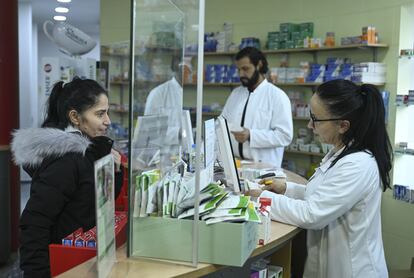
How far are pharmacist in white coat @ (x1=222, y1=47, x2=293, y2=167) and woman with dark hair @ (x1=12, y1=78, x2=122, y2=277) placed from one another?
204 centimetres

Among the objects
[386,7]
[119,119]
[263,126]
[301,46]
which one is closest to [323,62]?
[301,46]

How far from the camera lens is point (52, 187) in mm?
1830

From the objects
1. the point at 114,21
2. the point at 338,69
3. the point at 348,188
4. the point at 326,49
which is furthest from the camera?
the point at 114,21

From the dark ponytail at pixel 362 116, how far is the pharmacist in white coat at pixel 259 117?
68.8 inches

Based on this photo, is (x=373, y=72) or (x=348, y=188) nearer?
(x=348, y=188)

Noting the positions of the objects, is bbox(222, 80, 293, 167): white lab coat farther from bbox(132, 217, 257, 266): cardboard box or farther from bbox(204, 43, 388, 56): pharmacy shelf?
bbox(132, 217, 257, 266): cardboard box

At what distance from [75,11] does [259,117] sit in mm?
5951

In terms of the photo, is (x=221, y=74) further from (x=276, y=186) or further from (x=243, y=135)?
(x=276, y=186)

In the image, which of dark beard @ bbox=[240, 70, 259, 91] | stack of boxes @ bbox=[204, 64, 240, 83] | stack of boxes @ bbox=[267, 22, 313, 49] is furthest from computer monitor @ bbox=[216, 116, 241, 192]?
stack of boxes @ bbox=[204, 64, 240, 83]

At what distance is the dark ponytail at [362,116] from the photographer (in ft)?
6.70

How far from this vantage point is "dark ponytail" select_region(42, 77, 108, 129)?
7.01 ft

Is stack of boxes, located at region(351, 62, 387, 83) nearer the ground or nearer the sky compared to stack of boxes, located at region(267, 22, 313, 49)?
nearer the ground

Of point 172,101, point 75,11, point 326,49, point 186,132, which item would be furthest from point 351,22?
point 75,11

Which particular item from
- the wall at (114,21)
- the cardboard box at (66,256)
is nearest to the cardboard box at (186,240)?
the cardboard box at (66,256)
